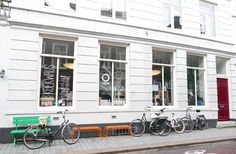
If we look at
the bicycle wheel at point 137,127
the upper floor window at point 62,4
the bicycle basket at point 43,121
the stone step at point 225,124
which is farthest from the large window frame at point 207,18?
the bicycle basket at point 43,121

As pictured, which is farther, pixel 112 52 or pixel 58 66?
pixel 112 52

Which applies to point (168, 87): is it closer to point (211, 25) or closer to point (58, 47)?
point (211, 25)

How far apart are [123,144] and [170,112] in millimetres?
3937

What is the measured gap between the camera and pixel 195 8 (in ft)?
42.0

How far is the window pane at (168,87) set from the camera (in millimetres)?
11567

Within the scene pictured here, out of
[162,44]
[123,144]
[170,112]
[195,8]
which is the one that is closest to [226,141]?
[170,112]

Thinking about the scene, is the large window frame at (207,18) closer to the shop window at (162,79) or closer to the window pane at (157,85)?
the shop window at (162,79)

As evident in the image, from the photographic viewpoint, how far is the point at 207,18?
13.5 metres

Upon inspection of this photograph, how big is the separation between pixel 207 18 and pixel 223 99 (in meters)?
5.05

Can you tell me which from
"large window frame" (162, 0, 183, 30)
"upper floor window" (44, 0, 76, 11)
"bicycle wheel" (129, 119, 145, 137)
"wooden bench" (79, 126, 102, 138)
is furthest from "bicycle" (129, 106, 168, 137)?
"upper floor window" (44, 0, 76, 11)

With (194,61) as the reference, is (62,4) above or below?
above

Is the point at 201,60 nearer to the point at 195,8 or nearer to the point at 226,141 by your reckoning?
the point at 195,8

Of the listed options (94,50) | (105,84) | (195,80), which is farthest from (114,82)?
(195,80)

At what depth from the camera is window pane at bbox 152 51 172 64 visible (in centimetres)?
1152
